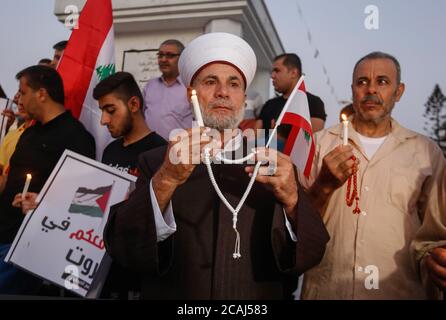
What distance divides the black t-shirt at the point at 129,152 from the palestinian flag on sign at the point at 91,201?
0.99 ft

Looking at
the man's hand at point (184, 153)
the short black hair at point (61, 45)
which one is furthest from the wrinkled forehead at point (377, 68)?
the short black hair at point (61, 45)

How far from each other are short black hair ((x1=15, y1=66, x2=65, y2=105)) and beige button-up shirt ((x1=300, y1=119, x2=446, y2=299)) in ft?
8.64

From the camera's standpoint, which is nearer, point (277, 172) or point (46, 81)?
point (277, 172)

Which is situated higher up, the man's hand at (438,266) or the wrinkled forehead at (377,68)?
the wrinkled forehead at (377,68)

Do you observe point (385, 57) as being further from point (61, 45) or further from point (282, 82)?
point (61, 45)

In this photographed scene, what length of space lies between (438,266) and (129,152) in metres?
2.35

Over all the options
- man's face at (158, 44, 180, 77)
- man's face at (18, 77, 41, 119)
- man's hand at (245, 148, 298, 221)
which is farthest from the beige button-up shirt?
man's face at (18, 77, 41, 119)

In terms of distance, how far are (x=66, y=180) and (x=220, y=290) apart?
1.64m

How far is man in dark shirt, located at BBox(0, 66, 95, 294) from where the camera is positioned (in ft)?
10.6

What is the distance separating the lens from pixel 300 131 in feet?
8.30

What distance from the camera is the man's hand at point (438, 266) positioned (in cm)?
189

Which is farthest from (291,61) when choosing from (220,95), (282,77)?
(220,95)

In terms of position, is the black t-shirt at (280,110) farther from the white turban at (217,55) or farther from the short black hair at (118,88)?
the short black hair at (118,88)

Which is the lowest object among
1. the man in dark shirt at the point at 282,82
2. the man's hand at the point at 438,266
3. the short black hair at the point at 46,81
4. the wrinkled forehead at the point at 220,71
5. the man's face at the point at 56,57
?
the man's hand at the point at 438,266
